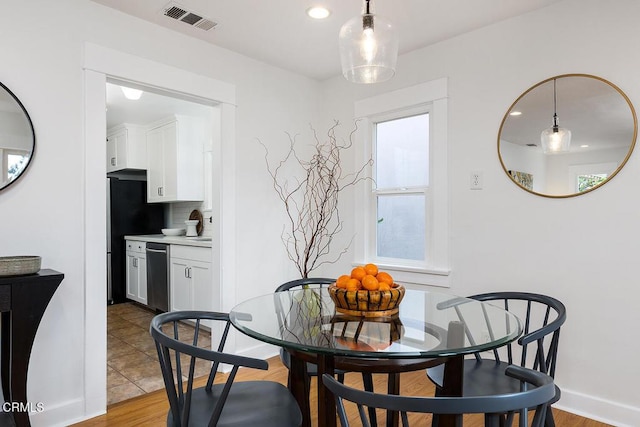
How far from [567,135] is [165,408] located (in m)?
2.97

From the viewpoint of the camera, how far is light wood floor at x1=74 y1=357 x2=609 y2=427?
2.28 m

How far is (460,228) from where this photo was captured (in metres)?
2.90

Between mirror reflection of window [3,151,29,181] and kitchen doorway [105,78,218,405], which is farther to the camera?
kitchen doorway [105,78,218,405]

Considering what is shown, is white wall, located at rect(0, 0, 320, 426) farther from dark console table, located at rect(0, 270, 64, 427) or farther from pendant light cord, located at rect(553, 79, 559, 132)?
pendant light cord, located at rect(553, 79, 559, 132)

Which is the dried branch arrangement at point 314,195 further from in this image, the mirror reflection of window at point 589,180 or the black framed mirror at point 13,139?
the black framed mirror at point 13,139

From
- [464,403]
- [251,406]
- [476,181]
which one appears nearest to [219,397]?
[251,406]

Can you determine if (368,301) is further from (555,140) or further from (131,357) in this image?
(131,357)

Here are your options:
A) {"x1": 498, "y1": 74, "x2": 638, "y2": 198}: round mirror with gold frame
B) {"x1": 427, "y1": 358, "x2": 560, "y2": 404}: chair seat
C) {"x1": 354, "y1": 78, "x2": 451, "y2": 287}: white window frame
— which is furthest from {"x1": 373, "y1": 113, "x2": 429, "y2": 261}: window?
{"x1": 427, "y1": 358, "x2": 560, "y2": 404}: chair seat

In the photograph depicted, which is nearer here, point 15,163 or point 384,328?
point 384,328

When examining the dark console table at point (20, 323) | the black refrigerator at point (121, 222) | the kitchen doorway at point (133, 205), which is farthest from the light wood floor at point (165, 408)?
the black refrigerator at point (121, 222)

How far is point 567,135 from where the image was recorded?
2.45 m

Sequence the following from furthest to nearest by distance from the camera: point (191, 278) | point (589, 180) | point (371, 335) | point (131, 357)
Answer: point (191, 278) → point (131, 357) → point (589, 180) → point (371, 335)

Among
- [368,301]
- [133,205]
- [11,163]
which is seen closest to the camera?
[368,301]

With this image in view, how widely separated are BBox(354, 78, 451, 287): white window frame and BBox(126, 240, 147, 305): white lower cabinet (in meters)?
2.91
